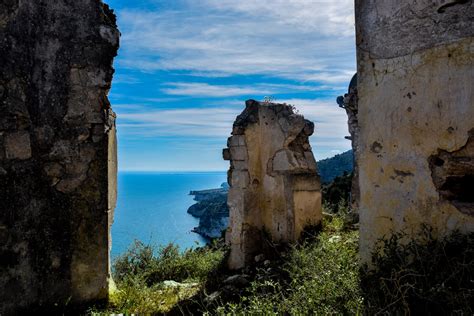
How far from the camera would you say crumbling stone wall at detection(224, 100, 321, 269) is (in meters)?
5.86

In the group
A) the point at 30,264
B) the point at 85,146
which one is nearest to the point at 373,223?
the point at 85,146

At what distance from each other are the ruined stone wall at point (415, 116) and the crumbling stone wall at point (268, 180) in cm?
235

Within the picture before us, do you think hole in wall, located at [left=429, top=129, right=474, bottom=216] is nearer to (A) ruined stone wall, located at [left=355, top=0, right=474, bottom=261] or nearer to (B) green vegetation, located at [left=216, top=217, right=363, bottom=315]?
(A) ruined stone wall, located at [left=355, top=0, right=474, bottom=261]

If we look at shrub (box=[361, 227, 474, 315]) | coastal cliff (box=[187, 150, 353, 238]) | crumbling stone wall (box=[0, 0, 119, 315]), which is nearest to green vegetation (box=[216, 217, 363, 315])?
shrub (box=[361, 227, 474, 315])

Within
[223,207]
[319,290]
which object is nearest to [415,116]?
[319,290]

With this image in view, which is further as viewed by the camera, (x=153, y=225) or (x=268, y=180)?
(x=153, y=225)

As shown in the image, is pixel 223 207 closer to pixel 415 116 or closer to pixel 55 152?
pixel 55 152

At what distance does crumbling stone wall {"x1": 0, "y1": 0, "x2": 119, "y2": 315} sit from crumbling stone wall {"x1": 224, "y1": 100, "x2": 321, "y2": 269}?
2.33 metres

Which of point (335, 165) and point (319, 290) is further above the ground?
point (335, 165)

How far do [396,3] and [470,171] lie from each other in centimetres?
144

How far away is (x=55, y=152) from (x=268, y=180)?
3153mm

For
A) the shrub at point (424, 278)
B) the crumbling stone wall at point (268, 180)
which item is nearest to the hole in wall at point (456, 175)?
the shrub at point (424, 278)

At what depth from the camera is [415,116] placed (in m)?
3.09

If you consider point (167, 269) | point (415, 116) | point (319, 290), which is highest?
point (415, 116)
